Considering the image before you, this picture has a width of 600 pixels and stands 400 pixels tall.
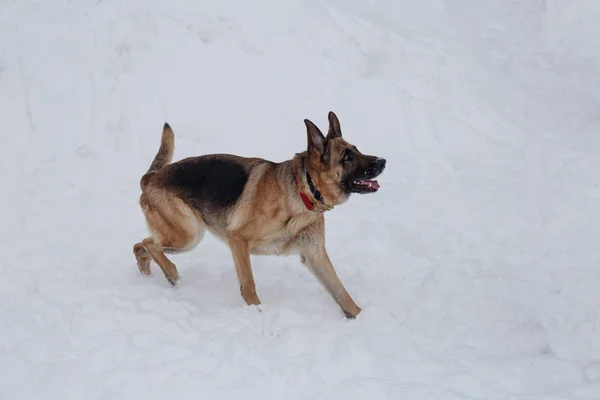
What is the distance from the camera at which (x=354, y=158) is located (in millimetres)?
5641

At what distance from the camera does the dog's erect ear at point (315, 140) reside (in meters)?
5.58

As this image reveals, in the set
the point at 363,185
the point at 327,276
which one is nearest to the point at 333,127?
the point at 363,185

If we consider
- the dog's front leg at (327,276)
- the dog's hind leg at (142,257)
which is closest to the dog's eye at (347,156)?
the dog's front leg at (327,276)

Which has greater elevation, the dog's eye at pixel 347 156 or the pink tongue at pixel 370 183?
the dog's eye at pixel 347 156

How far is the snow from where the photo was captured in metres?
4.86

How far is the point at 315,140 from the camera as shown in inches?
222

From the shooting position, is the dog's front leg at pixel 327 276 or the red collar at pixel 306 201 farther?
the dog's front leg at pixel 327 276

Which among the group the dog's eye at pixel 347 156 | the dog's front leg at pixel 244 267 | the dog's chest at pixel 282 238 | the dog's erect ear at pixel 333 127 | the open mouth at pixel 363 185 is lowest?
the dog's front leg at pixel 244 267

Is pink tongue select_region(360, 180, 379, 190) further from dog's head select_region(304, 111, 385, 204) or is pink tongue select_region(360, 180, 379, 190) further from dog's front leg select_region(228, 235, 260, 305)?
dog's front leg select_region(228, 235, 260, 305)

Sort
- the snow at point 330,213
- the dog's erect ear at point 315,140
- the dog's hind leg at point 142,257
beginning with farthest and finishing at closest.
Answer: the dog's hind leg at point 142,257 < the dog's erect ear at point 315,140 < the snow at point 330,213

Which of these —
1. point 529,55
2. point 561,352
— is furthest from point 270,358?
point 529,55

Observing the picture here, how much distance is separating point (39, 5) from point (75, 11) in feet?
2.99

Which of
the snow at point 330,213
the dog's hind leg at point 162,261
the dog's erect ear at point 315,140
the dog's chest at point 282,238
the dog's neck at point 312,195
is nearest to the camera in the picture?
the snow at point 330,213

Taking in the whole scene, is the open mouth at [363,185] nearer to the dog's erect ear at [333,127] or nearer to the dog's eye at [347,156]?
the dog's eye at [347,156]
